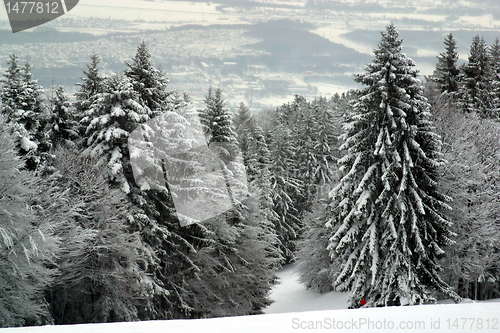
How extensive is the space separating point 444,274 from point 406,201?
739 centimetres

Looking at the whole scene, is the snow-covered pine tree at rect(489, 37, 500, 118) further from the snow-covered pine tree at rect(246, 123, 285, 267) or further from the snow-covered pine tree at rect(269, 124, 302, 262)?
the snow-covered pine tree at rect(269, 124, 302, 262)

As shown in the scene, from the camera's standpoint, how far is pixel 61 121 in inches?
1004

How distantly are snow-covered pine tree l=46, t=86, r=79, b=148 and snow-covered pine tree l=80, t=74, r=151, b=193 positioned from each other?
619 centimetres

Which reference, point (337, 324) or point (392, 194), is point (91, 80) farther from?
point (337, 324)

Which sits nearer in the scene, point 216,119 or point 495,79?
point 216,119

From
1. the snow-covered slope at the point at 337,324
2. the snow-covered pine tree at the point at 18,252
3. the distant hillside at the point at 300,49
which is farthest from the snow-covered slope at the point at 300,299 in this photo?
the distant hillside at the point at 300,49

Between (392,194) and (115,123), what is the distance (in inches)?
538

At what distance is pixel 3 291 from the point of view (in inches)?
592

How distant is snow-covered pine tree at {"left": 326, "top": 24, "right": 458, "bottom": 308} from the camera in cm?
1825

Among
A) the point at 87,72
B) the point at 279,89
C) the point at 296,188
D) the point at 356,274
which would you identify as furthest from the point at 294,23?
the point at 356,274

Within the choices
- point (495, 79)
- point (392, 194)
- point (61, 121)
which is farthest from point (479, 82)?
point (61, 121)

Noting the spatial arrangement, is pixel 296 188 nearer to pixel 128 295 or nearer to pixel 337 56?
pixel 128 295

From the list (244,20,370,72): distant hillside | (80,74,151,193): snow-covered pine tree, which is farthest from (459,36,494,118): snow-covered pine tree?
(244,20,370,72): distant hillside

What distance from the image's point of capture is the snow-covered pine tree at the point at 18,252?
1480cm
